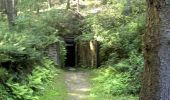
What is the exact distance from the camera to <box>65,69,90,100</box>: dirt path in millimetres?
15055

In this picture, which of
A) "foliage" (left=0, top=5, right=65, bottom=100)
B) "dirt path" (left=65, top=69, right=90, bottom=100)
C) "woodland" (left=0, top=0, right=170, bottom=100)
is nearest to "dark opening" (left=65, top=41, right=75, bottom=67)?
"woodland" (left=0, top=0, right=170, bottom=100)

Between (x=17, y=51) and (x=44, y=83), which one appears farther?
(x=44, y=83)

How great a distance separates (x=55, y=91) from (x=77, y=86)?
220cm

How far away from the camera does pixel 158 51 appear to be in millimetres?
4855

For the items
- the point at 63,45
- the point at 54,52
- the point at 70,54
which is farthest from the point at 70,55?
the point at 54,52

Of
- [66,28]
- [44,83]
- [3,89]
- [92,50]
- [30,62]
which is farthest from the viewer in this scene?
[66,28]

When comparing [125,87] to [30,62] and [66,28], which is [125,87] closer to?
[30,62]

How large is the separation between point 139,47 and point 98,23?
5527 mm

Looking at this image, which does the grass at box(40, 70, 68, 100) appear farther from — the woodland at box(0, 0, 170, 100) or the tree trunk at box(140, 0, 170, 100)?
the tree trunk at box(140, 0, 170, 100)

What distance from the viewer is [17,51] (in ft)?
45.1

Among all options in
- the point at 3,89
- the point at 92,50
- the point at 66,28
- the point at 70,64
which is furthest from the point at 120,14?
the point at 3,89

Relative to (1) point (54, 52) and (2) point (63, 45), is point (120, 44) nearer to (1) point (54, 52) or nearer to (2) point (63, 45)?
(1) point (54, 52)

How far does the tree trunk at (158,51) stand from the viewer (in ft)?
15.8

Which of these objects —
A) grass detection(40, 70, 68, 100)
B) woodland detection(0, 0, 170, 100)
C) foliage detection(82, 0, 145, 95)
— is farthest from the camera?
foliage detection(82, 0, 145, 95)
